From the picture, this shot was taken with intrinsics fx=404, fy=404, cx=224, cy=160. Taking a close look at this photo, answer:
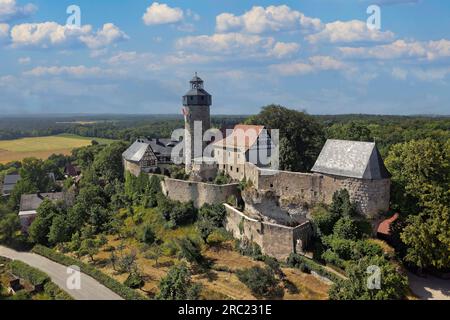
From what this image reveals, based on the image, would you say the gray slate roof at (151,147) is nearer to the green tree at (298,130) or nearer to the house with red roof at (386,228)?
the green tree at (298,130)

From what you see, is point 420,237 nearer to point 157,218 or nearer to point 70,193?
point 157,218

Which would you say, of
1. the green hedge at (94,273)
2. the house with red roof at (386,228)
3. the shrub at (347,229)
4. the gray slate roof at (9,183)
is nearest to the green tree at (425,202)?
the house with red roof at (386,228)

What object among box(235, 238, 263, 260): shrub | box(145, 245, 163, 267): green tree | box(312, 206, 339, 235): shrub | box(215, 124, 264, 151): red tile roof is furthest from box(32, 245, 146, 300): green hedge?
box(215, 124, 264, 151): red tile roof

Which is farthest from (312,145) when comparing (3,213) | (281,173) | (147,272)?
(3,213)

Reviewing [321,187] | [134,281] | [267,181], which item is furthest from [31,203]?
[321,187]

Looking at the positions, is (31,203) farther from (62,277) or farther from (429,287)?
(429,287)
